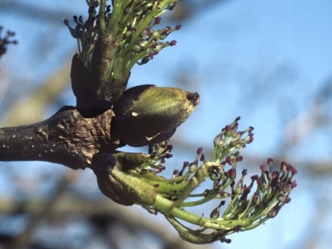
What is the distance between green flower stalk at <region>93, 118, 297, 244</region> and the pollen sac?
52 millimetres

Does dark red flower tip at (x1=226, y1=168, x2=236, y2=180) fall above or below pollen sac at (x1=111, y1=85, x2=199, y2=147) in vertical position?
below

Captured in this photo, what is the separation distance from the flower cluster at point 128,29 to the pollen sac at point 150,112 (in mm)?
78

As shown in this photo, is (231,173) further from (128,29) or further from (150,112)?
(128,29)

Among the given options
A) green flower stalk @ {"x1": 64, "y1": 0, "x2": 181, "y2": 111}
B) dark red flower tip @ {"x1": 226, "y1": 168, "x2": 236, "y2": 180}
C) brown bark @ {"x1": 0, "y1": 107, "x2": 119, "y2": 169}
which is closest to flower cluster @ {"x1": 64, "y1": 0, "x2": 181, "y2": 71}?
green flower stalk @ {"x1": 64, "y1": 0, "x2": 181, "y2": 111}

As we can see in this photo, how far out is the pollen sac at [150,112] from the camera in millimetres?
1751

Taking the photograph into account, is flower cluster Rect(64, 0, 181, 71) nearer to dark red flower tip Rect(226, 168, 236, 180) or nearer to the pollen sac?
the pollen sac

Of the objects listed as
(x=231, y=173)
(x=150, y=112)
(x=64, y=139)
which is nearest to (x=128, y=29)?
(x=150, y=112)

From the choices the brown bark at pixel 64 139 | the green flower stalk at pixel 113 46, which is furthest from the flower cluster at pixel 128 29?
the brown bark at pixel 64 139

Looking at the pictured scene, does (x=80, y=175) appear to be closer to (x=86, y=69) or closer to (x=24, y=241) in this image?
(x=24, y=241)

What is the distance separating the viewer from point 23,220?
6891 mm

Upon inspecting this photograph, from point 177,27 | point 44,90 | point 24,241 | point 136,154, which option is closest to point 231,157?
point 136,154

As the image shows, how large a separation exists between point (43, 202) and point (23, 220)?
0.28 m

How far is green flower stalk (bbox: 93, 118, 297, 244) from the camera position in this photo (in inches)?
68.3

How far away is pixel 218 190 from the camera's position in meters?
1.73
